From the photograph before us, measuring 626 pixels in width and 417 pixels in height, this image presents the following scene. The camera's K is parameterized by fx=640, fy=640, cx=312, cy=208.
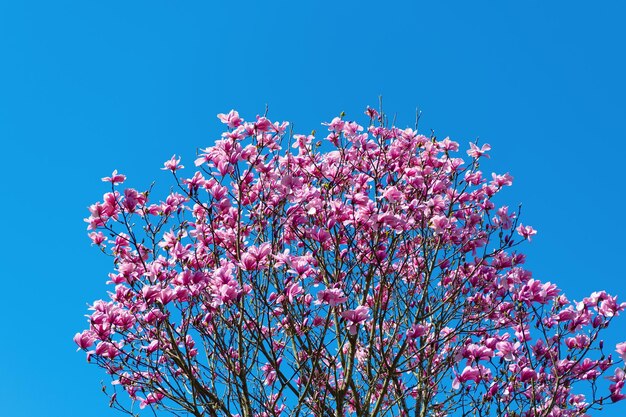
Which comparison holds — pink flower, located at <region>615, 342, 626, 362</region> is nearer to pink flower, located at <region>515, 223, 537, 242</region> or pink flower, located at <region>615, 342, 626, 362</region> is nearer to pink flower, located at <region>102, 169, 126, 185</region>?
pink flower, located at <region>515, 223, 537, 242</region>

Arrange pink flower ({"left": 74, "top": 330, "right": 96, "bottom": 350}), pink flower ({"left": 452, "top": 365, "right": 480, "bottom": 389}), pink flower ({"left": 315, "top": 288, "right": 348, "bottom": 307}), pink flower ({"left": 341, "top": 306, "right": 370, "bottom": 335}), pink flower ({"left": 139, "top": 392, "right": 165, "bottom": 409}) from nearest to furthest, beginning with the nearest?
pink flower ({"left": 315, "top": 288, "right": 348, "bottom": 307})
pink flower ({"left": 341, "top": 306, "right": 370, "bottom": 335})
pink flower ({"left": 74, "top": 330, "right": 96, "bottom": 350})
pink flower ({"left": 452, "top": 365, "right": 480, "bottom": 389})
pink flower ({"left": 139, "top": 392, "right": 165, "bottom": 409})

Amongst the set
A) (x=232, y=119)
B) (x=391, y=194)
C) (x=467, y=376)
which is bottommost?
(x=467, y=376)

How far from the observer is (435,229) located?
6.75m

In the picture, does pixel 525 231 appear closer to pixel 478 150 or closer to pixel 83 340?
pixel 478 150

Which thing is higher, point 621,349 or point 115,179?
point 115,179

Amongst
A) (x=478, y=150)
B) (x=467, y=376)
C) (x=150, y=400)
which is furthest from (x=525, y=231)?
(x=150, y=400)

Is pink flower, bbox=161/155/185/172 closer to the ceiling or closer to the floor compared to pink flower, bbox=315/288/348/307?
closer to the ceiling

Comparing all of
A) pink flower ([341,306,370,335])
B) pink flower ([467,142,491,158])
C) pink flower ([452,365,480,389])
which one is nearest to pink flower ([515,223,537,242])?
pink flower ([467,142,491,158])

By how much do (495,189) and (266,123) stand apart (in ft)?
9.37

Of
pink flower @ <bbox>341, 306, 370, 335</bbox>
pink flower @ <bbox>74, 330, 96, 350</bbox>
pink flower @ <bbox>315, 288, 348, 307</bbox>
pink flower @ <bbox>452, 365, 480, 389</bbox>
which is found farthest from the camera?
pink flower @ <bbox>452, 365, 480, 389</bbox>

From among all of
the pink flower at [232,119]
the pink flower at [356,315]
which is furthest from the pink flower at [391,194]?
the pink flower at [232,119]

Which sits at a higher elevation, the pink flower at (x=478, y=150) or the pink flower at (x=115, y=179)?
the pink flower at (x=478, y=150)

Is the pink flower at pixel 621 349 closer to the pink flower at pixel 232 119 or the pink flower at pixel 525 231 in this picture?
the pink flower at pixel 525 231

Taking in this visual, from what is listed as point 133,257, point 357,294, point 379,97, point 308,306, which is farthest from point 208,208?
point 379,97
